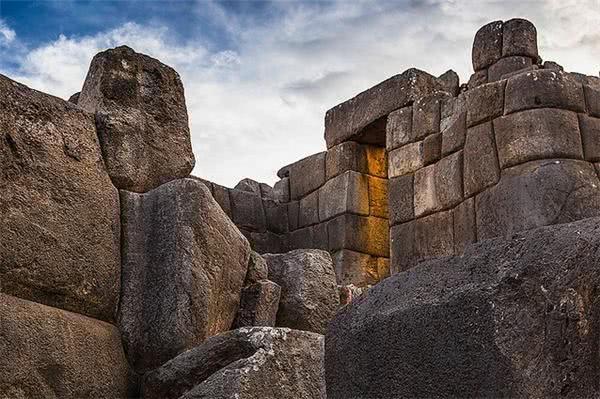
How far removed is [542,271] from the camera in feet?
A: 7.46

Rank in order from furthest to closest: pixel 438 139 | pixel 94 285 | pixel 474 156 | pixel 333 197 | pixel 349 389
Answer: pixel 333 197
pixel 438 139
pixel 474 156
pixel 94 285
pixel 349 389

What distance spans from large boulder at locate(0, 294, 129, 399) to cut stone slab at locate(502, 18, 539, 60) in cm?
980

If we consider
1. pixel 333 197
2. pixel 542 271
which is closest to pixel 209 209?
pixel 542 271

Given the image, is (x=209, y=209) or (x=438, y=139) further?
(x=438, y=139)

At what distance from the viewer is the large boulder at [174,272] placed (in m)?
4.10

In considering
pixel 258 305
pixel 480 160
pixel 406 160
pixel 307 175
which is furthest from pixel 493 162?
pixel 258 305

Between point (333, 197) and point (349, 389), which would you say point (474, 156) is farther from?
point (349, 389)

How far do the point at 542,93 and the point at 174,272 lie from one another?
20.5ft

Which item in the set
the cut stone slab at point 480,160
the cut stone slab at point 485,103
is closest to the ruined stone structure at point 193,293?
the cut stone slab at point 480,160

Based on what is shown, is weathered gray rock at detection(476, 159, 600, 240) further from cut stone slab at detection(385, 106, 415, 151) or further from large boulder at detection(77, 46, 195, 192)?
large boulder at detection(77, 46, 195, 192)

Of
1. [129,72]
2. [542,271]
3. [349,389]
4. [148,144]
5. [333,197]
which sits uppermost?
[333,197]

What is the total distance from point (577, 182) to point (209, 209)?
18.2 ft

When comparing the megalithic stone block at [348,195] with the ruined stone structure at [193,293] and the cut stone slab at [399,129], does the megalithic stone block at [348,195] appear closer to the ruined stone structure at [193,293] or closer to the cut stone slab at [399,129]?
the cut stone slab at [399,129]

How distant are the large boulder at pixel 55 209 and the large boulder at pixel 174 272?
0.36ft
